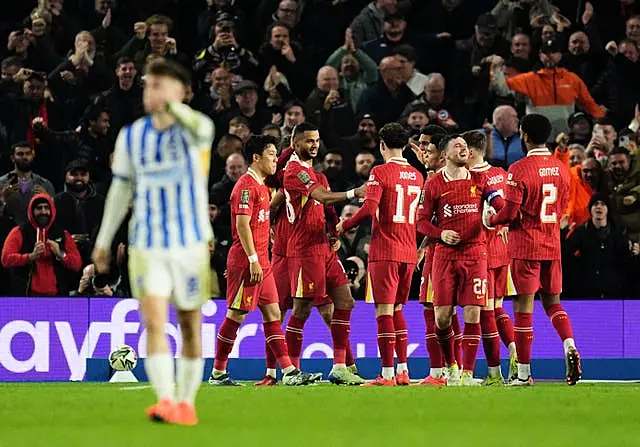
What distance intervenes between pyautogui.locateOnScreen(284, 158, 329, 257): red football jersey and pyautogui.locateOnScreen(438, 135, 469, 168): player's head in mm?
1383

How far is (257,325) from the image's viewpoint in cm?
1667

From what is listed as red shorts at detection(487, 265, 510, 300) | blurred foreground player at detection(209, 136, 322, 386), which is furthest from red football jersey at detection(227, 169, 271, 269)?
red shorts at detection(487, 265, 510, 300)

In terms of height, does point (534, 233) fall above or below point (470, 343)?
above

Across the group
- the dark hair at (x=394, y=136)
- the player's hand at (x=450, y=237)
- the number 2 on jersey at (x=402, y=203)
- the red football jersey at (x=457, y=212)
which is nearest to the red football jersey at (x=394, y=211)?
the number 2 on jersey at (x=402, y=203)

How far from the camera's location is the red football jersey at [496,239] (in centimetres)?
1356

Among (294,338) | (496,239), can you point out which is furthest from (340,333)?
(496,239)

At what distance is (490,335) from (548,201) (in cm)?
141

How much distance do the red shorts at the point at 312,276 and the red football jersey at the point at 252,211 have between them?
35 cm

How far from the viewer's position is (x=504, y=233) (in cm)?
1401

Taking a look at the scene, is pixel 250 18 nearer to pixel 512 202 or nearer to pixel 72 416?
pixel 512 202

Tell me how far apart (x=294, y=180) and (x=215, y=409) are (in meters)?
4.25

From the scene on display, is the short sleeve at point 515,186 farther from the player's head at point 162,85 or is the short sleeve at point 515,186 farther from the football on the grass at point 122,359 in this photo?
the player's head at point 162,85

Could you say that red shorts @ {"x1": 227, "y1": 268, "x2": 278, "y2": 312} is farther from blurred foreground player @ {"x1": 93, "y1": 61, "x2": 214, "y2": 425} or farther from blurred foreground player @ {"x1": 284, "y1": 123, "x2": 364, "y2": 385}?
blurred foreground player @ {"x1": 93, "y1": 61, "x2": 214, "y2": 425}

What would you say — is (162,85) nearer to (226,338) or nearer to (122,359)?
(226,338)
